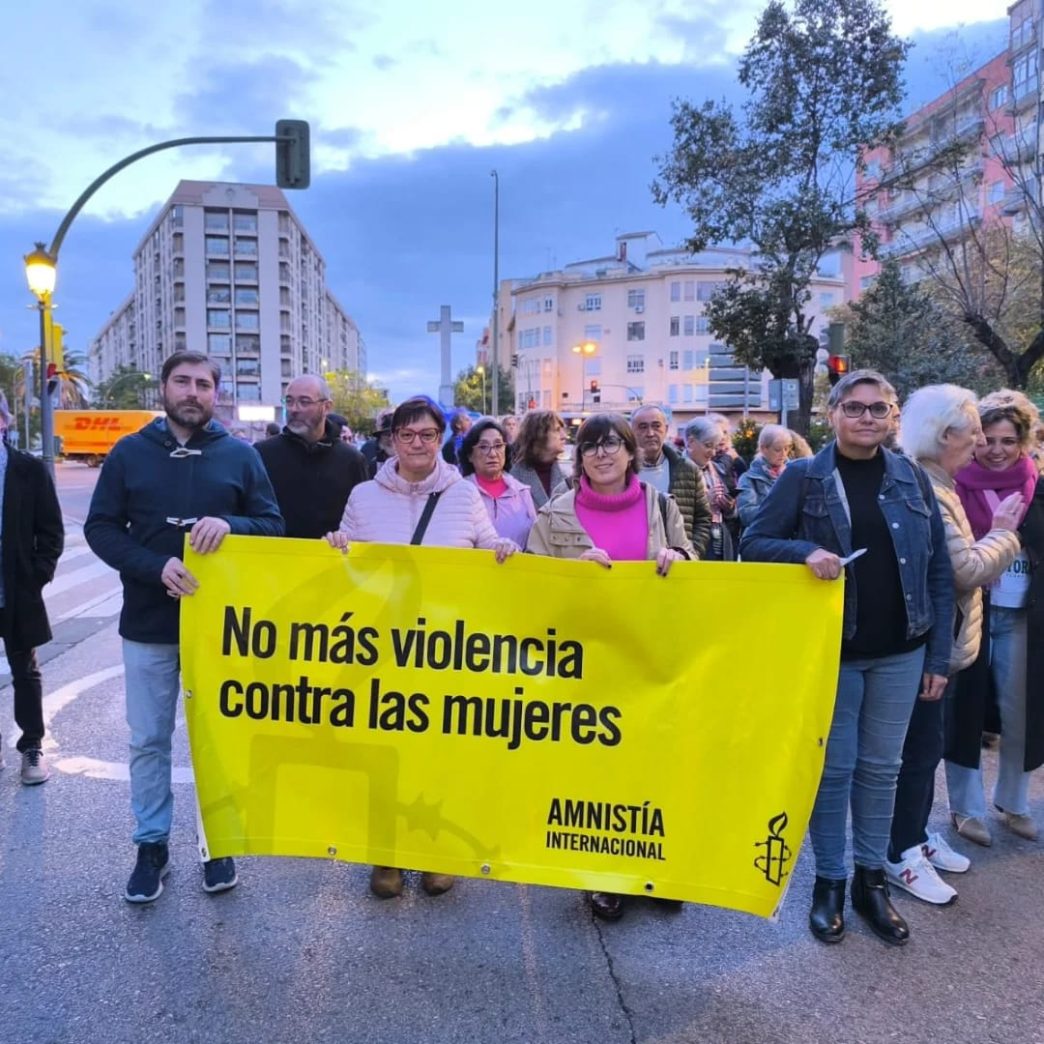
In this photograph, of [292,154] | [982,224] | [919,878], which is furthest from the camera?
[982,224]

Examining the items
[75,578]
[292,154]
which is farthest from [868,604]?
[292,154]

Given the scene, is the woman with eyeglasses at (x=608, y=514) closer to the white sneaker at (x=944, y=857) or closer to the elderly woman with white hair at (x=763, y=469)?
the white sneaker at (x=944, y=857)

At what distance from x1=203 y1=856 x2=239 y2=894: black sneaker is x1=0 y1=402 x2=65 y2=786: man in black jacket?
162cm

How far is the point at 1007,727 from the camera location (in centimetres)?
396

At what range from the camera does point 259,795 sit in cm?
304

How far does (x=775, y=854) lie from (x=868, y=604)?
2.99 ft

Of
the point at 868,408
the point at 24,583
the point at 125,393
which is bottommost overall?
the point at 24,583

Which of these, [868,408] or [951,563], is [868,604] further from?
[868,408]

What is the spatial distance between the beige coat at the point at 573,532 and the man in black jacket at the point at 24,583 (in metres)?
2.73

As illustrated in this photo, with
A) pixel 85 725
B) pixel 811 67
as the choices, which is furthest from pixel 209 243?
pixel 85 725

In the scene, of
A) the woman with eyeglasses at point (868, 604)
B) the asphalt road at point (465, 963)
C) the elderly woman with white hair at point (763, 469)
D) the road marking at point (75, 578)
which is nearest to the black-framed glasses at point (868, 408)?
the woman with eyeglasses at point (868, 604)

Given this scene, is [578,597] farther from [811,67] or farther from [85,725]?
[811,67]

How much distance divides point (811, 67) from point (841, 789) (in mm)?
18689

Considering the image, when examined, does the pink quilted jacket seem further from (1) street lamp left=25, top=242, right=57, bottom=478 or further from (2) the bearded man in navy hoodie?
(1) street lamp left=25, top=242, right=57, bottom=478
